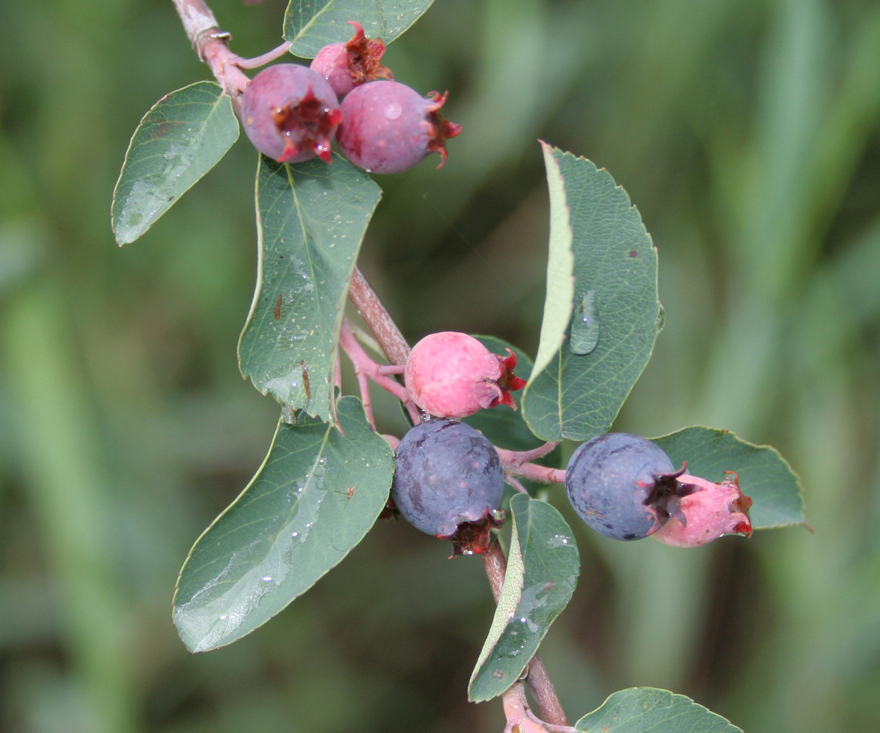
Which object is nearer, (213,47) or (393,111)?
(393,111)

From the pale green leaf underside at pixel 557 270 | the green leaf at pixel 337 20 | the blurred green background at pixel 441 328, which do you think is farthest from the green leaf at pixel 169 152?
the blurred green background at pixel 441 328

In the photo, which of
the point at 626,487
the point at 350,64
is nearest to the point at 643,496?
the point at 626,487

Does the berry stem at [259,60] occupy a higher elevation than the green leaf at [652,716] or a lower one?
higher

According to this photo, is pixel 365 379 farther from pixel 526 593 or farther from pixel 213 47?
pixel 213 47

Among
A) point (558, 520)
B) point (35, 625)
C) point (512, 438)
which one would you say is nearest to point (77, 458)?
point (35, 625)

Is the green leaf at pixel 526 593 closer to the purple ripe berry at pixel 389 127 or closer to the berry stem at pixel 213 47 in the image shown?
the purple ripe berry at pixel 389 127

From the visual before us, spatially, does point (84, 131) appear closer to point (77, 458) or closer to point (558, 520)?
point (77, 458)

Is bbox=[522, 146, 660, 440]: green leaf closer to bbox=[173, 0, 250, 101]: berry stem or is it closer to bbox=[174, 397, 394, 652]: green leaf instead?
bbox=[174, 397, 394, 652]: green leaf
